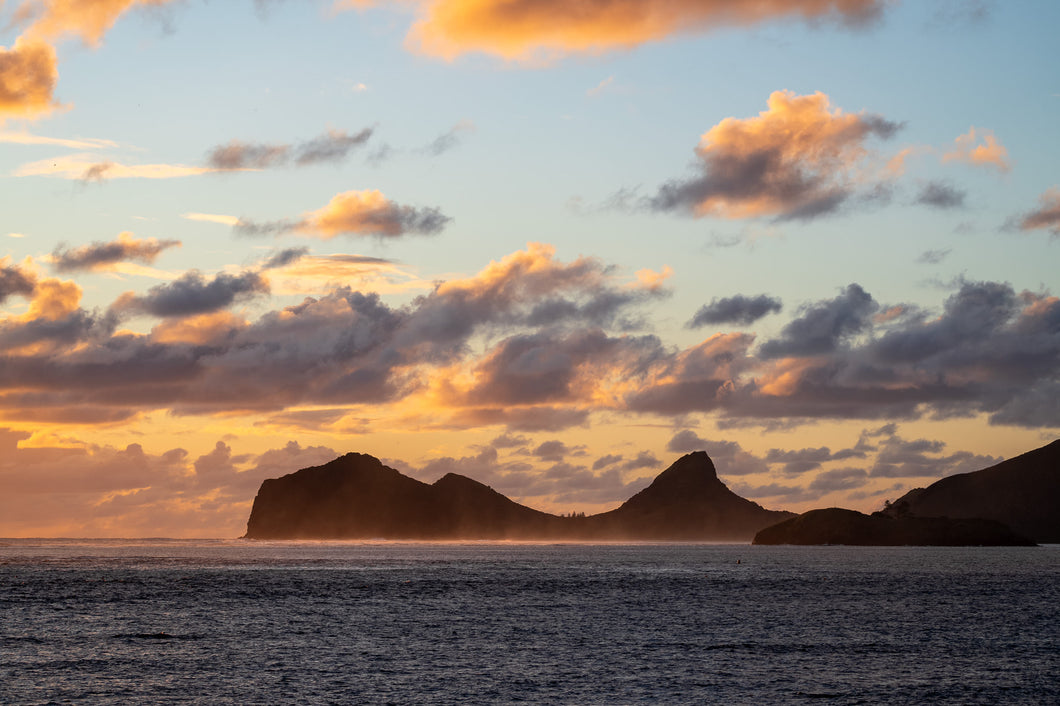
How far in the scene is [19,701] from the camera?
63781mm

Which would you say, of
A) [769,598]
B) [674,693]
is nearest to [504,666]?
[674,693]

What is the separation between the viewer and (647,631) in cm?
10625

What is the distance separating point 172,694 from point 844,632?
6701 centimetres

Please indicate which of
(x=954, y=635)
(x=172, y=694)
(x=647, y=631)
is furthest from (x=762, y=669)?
(x=172, y=694)

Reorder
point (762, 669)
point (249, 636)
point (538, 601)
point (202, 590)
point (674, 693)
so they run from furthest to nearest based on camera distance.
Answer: point (202, 590) → point (538, 601) → point (249, 636) → point (762, 669) → point (674, 693)

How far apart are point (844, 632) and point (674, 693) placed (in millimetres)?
44308

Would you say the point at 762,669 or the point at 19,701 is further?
the point at 762,669

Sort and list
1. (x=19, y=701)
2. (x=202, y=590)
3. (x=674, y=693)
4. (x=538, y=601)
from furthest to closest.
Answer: (x=202, y=590) < (x=538, y=601) < (x=674, y=693) < (x=19, y=701)

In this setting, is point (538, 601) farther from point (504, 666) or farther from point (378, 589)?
point (504, 666)

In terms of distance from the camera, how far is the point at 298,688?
231 ft

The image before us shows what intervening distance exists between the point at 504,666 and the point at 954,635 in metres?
49.0

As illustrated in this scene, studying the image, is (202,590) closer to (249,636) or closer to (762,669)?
(249,636)

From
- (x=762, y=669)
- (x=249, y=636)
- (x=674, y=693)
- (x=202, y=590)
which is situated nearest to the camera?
(x=674, y=693)

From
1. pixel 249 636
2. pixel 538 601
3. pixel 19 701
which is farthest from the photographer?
pixel 538 601
